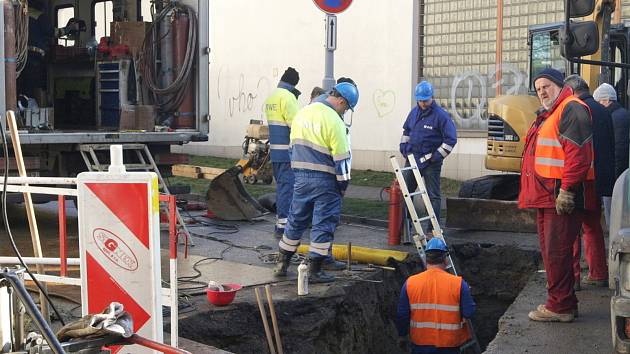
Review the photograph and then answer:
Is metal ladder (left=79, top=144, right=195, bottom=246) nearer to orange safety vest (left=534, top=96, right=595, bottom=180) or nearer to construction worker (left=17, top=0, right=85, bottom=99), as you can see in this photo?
construction worker (left=17, top=0, right=85, bottom=99)

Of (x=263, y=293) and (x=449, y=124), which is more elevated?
(x=449, y=124)

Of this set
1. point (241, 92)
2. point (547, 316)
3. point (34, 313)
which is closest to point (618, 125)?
point (547, 316)

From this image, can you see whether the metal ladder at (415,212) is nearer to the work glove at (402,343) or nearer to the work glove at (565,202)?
the work glove at (402,343)

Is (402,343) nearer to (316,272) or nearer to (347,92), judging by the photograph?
(316,272)

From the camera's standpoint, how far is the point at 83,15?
1258 centimetres

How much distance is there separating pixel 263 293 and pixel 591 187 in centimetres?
275

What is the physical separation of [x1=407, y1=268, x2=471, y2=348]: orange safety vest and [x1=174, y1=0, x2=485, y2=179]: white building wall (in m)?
9.98

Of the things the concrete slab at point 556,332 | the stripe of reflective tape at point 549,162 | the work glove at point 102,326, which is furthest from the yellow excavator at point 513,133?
the work glove at point 102,326

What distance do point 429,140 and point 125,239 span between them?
6.11 metres

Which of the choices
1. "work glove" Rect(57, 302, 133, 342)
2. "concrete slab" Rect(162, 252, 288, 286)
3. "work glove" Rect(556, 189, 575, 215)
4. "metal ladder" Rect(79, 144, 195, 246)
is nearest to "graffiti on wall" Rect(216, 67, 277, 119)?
"metal ladder" Rect(79, 144, 195, 246)

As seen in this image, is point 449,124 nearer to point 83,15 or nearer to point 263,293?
point 263,293

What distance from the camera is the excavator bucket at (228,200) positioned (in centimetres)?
1122

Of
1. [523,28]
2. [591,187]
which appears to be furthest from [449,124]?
[523,28]

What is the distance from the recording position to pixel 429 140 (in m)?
9.70
